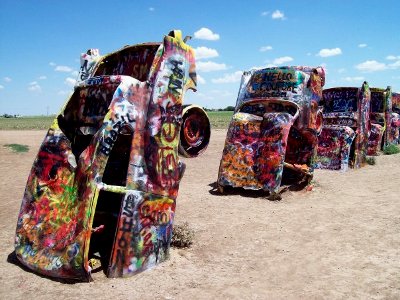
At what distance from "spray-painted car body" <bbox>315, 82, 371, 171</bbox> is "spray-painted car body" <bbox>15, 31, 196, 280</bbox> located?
315 inches

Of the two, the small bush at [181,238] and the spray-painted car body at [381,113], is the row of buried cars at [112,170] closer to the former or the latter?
the small bush at [181,238]

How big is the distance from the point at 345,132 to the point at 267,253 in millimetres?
7590

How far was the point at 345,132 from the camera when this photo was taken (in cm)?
1146

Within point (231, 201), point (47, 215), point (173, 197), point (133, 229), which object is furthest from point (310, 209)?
point (47, 215)

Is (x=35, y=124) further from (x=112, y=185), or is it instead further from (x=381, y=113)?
(x=112, y=185)

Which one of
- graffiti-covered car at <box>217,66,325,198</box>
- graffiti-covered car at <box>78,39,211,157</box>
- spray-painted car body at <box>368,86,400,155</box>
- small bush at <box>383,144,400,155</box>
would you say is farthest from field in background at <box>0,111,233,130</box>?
graffiti-covered car at <box>78,39,211,157</box>

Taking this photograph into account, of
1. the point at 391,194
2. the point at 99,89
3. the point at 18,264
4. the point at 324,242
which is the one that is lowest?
the point at 18,264

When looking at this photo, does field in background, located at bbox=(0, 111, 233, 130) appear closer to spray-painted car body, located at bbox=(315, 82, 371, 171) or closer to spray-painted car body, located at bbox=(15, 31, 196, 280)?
spray-painted car body, located at bbox=(315, 82, 371, 171)

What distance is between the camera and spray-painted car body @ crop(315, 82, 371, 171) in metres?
11.5

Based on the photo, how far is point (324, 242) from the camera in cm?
530

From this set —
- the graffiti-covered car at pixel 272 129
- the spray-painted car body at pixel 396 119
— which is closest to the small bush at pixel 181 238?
the graffiti-covered car at pixel 272 129

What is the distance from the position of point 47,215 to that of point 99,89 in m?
1.56

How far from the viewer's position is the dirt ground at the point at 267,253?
3797 mm

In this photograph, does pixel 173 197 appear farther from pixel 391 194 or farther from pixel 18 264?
pixel 391 194
